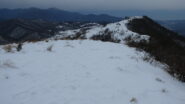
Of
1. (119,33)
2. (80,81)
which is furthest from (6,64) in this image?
(119,33)

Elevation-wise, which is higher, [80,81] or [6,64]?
[6,64]

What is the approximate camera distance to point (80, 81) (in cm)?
652

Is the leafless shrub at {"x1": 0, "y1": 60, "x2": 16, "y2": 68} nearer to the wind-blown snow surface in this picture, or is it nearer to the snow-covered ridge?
the wind-blown snow surface

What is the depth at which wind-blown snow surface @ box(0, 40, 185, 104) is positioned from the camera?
553 cm

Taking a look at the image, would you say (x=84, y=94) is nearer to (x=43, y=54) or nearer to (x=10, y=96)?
(x=10, y=96)

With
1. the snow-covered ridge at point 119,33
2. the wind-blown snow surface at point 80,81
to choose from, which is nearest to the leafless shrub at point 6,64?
the wind-blown snow surface at point 80,81

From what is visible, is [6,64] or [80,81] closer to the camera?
[80,81]

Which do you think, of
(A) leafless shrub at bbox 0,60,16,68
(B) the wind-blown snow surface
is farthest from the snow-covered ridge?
(A) leafless shrub at bbox 0,60,16,68

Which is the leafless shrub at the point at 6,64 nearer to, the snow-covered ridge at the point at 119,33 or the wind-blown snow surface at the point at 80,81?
the wind-blown snow surface at the point at 80,81

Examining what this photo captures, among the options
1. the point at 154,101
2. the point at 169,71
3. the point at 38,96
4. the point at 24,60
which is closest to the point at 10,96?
the point at 38,96

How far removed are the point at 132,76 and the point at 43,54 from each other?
396 cm

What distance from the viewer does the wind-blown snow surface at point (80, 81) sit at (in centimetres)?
553

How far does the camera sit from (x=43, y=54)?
9.32 metres

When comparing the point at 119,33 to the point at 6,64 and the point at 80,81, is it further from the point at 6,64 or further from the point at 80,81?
the point at 80,81
